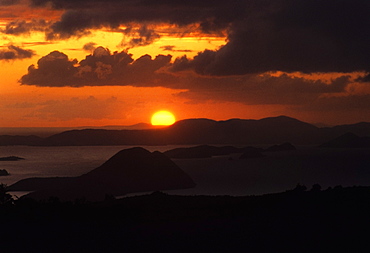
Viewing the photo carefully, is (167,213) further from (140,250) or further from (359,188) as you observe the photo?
(359,188)

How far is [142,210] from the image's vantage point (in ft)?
132

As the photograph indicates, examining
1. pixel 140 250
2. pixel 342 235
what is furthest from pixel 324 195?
pixel 140 250

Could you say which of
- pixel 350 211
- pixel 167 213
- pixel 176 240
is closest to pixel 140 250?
pixel 176 240

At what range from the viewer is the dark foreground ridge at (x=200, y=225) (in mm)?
31609

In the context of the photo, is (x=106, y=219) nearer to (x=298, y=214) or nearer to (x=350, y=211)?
(x=298, y=214)

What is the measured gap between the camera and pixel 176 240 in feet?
107

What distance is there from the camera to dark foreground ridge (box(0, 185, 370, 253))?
31.6 metres

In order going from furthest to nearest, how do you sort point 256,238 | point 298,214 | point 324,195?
point 324,195, point 298,214, point 256,238

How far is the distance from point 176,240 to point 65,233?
7106 millimetres

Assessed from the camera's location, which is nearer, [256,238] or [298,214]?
[256,238]

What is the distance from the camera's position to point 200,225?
116 feet

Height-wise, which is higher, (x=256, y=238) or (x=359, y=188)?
(x=359, y=188)

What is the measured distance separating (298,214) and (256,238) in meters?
6.29

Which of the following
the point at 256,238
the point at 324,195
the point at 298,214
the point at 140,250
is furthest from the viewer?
the point at 324,195
